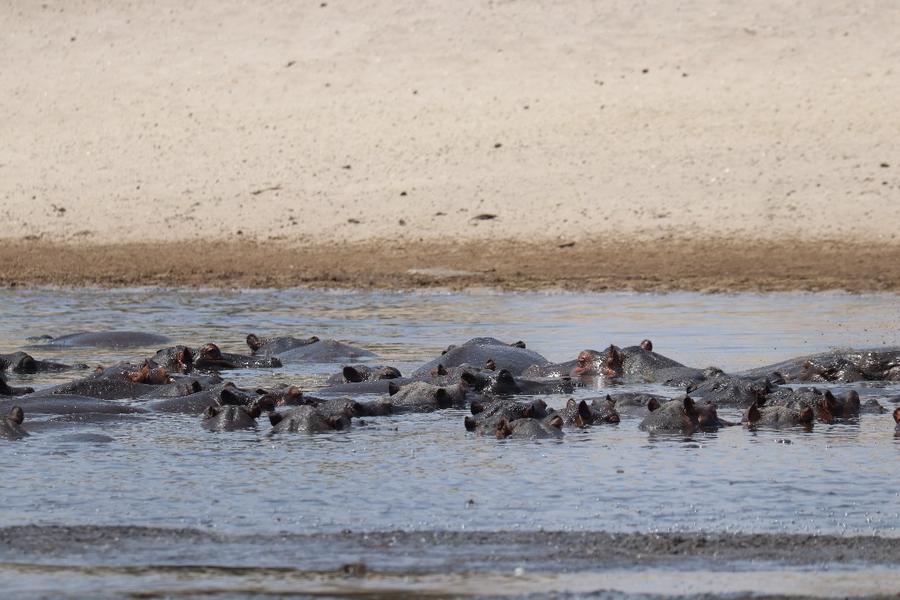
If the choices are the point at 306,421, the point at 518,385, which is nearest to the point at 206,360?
the point at 518,385

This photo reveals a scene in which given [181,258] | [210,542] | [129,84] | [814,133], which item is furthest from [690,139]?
[210,542]

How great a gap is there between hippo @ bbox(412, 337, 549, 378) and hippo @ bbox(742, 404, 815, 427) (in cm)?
259

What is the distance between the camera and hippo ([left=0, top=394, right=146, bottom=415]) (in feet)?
30.3

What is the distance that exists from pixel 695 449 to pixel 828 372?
2775 millimetres

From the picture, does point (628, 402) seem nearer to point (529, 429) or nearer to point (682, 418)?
point (682, 418)

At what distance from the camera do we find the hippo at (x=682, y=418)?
8.64 m

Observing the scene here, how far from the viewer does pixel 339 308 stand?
53.1 feet

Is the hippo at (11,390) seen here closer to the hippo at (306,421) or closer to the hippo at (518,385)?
the hippo at (306,421)

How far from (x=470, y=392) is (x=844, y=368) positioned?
2.37m

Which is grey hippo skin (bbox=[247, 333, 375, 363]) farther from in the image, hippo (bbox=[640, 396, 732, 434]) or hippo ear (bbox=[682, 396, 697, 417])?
hippo ear (bbox=[682, 396, 697, 417])

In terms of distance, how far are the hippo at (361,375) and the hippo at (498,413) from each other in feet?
5.21

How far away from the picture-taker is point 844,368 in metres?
10.7

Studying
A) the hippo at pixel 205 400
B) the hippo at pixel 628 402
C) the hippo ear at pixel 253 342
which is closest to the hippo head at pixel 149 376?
the hippo at pixel 205 400

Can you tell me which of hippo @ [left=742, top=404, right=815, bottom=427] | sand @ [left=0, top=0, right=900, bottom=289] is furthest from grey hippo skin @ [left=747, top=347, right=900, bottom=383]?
sand @ [left=0, top=0, right=900, bottom=289]
